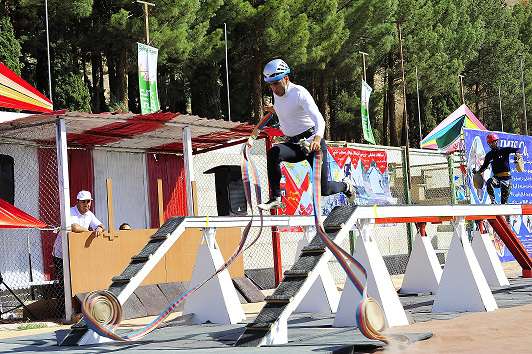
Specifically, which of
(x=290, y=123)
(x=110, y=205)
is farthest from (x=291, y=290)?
(x=110, y=205)

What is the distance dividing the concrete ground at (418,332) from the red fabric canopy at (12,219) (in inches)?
59.7

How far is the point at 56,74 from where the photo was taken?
32438 mm

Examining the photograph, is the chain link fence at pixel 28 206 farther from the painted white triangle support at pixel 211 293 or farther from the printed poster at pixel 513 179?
the printed poster at pixel 513 179

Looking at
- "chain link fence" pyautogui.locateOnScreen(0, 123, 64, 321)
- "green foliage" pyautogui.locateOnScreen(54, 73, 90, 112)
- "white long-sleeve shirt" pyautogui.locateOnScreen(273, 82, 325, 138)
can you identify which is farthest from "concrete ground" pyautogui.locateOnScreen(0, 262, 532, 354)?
"green foliage" pyautogui.locateOnScreen(54, 73, 90, 112)

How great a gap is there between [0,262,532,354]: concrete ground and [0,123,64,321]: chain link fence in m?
3.48

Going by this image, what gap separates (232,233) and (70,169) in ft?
11.4

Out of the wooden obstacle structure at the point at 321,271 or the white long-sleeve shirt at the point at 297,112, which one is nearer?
the wooden obstacle structure at the point at 321,271

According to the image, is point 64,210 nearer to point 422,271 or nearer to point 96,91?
point 422,271

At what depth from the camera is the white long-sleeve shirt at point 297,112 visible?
8.80 m

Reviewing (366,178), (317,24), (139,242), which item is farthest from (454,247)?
(317,24)

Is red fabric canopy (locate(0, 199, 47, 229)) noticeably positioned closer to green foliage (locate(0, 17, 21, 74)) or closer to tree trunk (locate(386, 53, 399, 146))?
green foliage (locate(0, 17, 21, 74))

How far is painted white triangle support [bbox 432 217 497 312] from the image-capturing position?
10.5 m

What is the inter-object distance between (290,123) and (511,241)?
712 cm

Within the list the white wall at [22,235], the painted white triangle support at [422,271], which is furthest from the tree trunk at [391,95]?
the painted white triangle support at [422,271]
